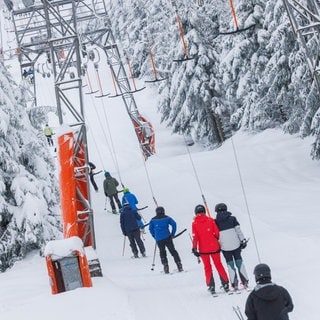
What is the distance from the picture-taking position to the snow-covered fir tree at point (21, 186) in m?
17.4

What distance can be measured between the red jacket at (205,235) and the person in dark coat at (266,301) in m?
4.38

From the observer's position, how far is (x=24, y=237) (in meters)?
17.4

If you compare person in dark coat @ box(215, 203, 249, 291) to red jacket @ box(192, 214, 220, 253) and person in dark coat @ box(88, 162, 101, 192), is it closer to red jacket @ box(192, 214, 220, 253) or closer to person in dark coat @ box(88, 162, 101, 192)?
red jacket @ box(192, 214, 220, 253)

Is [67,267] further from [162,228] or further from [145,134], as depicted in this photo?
[145,134]

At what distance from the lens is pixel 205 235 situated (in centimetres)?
1065

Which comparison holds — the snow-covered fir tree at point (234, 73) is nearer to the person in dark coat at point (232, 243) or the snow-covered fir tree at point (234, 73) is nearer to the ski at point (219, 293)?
the person in dark coat at point (232, 243)

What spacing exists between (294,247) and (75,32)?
7274 millimetres

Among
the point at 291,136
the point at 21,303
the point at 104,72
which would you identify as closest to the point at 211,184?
the point at 291,136

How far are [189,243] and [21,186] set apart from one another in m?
5.22

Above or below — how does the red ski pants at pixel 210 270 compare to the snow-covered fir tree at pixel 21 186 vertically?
below

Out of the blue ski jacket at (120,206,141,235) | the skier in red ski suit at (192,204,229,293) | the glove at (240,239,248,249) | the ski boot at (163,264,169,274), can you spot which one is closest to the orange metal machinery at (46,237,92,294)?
the ski boot at (163,264,169,274)

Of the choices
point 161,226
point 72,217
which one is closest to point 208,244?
point 161,226

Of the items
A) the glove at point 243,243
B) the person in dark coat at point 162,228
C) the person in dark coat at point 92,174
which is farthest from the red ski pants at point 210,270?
the person in dark coat at point 92,174

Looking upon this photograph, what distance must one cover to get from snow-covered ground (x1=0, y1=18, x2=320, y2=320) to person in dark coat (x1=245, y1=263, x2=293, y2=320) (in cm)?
253
